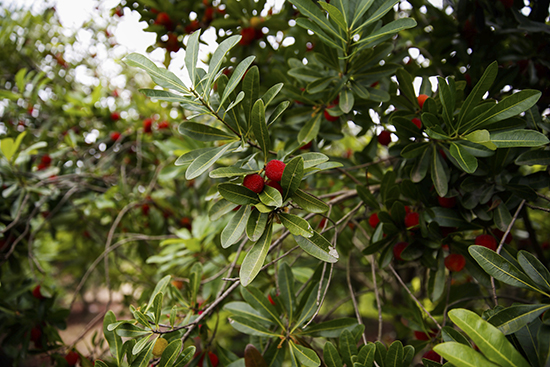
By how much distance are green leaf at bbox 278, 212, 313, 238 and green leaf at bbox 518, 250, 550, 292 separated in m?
0.47

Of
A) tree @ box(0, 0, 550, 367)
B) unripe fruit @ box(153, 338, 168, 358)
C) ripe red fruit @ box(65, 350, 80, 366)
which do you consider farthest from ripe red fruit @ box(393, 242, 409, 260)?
ripe red fruit @ box(65, 350, 80, 366)

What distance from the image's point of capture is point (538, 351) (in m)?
0.59

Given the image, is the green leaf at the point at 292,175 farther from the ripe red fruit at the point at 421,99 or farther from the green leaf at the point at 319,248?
the ripe red fruit at the point at 421,99

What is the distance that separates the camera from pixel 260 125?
2.50 ft

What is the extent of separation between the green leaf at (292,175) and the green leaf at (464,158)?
0.38m

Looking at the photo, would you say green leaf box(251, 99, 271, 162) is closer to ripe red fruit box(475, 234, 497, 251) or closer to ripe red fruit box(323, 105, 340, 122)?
ripe red fruit box(323, 105, 340, 122)

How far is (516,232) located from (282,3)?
1607mm

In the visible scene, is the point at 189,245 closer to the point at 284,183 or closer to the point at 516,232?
the point at 284,183

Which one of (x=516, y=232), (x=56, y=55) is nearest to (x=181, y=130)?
(x=516, y=232)

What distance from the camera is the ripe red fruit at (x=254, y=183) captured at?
2.39 feet

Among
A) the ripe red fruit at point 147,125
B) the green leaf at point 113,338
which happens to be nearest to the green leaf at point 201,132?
the green leaf at point 113,338

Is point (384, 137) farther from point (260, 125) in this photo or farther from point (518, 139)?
point (260, 125)

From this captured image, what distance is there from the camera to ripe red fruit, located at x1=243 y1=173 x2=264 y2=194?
2.39ft

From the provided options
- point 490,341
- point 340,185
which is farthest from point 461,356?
point 340,185
